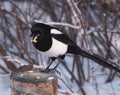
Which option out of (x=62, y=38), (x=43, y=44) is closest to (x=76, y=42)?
(x=62, y=38)

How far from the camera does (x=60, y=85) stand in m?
3.90

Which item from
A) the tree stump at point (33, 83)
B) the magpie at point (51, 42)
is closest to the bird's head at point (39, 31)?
the magpie at point (51, 42)

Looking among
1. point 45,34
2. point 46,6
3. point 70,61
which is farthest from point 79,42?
point 45,34

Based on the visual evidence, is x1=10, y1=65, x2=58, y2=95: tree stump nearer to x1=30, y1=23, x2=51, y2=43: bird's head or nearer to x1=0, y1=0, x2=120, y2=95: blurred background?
x1=30, y1=23, x2=51, y2=43: bird's head

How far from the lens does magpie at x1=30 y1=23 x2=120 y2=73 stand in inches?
87.3

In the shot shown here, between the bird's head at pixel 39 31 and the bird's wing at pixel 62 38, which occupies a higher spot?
the bird's head at pixel 39 31

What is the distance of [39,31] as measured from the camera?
2215mm

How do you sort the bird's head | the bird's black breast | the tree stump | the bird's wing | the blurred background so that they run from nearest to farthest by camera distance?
1. the tree stump
2. the bird's head
3. the bird's black breast
4. the bird's wing
5. the blurred background

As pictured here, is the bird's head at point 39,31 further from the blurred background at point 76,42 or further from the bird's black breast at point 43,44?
the blurred background at point 76,42

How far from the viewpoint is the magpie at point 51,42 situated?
2217mm

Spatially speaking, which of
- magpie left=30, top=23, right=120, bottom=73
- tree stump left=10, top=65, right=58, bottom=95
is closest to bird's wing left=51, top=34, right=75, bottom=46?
magpie left=30, top=23, right=120, bottom=73

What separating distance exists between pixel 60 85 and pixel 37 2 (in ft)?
2.89

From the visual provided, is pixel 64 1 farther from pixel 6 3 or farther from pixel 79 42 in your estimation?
pixel 6 3

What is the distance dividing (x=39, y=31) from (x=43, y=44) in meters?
0.10
